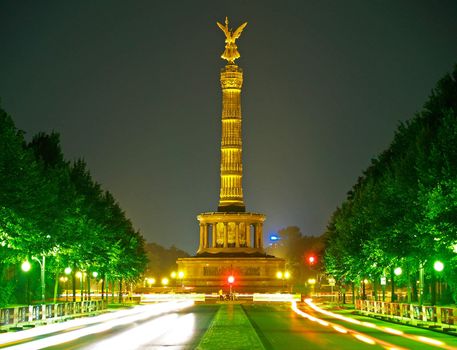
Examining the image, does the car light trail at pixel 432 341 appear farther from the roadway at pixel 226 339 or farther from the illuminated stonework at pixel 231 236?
the illuminated stonework at pixel 231 236

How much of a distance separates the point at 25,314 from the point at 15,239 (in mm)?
4023

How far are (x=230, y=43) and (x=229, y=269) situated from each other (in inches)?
1769

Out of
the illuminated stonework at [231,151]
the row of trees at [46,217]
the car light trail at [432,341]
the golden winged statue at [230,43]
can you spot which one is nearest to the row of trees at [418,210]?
the car light trail at [432,341]

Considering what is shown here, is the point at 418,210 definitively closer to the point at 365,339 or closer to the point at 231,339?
the point at 365,339

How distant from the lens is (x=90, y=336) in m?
32.1

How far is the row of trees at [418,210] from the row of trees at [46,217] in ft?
65.5

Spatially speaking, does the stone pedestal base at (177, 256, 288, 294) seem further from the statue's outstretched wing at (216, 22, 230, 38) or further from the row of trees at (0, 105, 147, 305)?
the row of trees at (0, 105, 147, 305)

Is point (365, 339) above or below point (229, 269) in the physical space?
below

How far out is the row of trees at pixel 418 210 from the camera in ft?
126

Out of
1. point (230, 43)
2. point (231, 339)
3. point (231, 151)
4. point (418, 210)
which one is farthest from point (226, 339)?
point (230, 43)

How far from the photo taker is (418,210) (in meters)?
44.9

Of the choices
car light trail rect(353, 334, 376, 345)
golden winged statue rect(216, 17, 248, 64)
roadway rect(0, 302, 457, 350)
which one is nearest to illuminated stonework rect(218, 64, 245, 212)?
golden winged statue rect(216, 17, 248, 64)

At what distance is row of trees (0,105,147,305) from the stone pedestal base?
1956 inches

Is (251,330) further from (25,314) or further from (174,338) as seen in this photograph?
(25,314)
